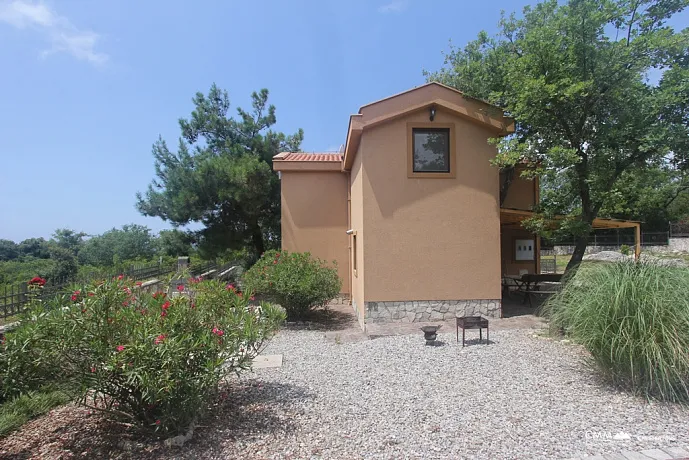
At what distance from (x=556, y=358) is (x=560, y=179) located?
4.69 meters

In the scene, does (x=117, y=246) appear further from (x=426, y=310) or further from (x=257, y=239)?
(x=426, y=310)

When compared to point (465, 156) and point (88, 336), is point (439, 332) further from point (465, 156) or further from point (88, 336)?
point (88, 336)

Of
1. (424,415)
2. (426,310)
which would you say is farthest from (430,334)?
(424,415)

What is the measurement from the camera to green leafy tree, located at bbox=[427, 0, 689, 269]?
768 cm

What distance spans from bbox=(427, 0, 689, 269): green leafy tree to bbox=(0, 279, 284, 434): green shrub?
7232 millimetres

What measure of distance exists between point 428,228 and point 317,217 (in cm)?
520

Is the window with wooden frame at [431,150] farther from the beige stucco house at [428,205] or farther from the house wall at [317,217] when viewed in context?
the house wall at [317,217]

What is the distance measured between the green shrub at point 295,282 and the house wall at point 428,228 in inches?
71.3

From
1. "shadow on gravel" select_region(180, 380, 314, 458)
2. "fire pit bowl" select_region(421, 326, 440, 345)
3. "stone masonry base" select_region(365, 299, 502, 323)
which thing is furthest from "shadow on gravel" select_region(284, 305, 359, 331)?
"shadow on gravel" select_region(180, 380, 314, 458)

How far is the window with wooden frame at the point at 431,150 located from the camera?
29.9ft

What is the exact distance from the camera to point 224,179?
14773 mm

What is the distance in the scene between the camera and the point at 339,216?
13367 mm

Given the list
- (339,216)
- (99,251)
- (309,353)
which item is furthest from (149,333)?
(99,251)

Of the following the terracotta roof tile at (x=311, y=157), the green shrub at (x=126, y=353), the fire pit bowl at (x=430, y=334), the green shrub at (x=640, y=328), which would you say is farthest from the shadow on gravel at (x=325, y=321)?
the green shrub at (x=126, y=353)
